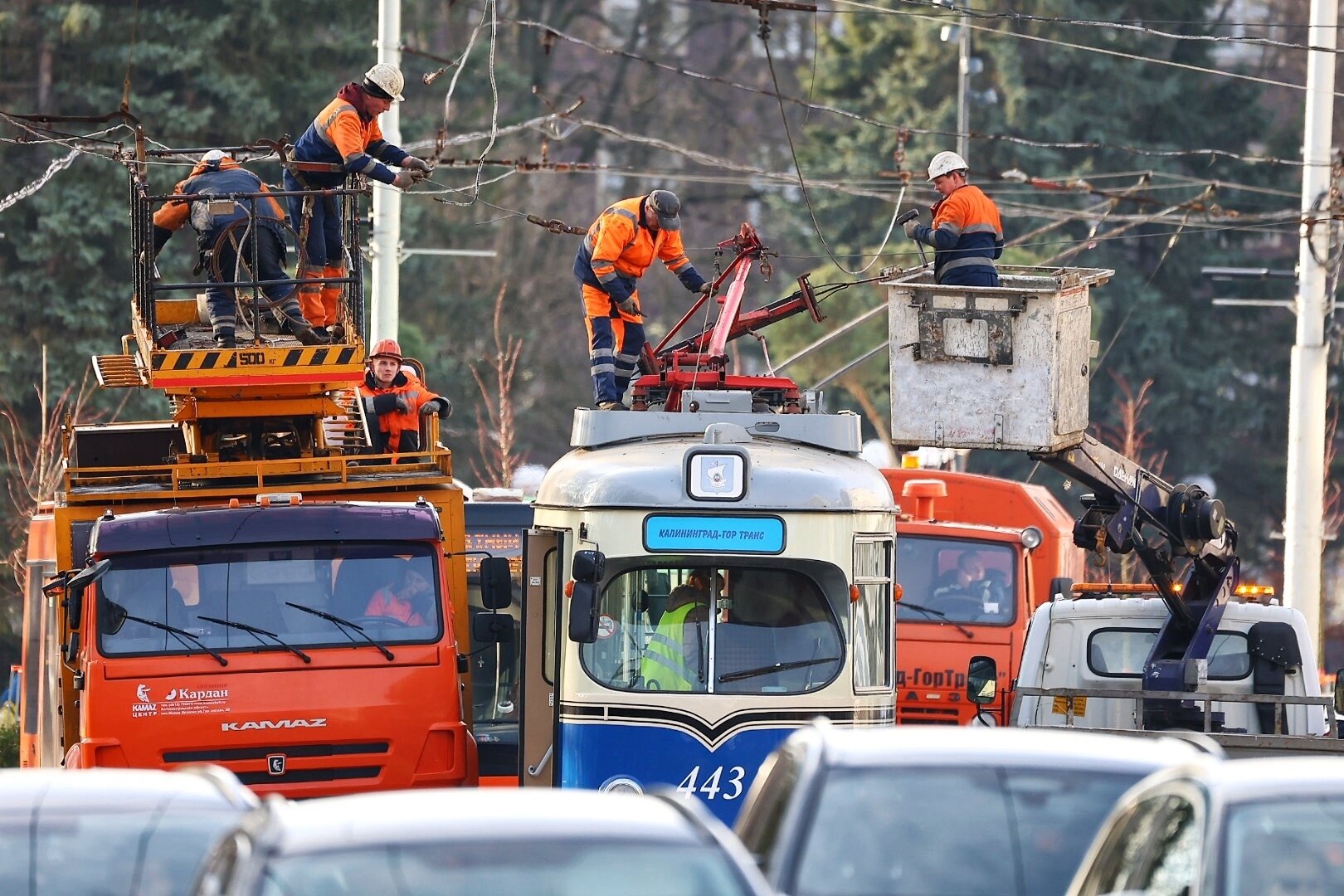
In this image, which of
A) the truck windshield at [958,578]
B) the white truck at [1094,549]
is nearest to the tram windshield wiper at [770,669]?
the white truck at [1094,549]

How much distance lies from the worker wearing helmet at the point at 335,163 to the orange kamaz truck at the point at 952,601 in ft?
16.6

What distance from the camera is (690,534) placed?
12.8 meters

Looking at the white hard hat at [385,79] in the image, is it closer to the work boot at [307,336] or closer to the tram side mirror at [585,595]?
the work boot at [307,336]

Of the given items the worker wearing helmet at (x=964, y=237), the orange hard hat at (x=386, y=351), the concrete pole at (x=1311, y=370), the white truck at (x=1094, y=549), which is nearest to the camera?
the white truck at (x=1094, y=549)

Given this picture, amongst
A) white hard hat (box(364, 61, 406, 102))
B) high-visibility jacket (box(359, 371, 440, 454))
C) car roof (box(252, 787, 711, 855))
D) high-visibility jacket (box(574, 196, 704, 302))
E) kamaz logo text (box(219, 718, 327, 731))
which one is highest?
white hard hat (box(364, 61, 406, 102))

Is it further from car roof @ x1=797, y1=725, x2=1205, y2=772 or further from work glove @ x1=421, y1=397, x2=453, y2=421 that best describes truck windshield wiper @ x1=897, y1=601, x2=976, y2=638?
car roof @ x1=797, y1=725, x2=1205, y2=772

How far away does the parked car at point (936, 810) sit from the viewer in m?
7.55

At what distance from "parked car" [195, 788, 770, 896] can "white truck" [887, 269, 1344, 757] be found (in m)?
7.79

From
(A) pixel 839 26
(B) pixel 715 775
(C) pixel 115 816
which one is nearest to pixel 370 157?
(B) pixel 715 775

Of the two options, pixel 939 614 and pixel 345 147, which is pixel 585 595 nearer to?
pixel 345 147

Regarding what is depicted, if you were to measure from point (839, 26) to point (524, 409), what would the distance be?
1671cm

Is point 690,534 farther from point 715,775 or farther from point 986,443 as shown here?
point 986,443

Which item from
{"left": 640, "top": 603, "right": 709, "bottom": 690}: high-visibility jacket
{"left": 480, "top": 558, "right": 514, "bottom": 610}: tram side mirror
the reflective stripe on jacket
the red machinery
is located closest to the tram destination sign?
{"left": 640, "top": 603, "right": 709, "bottom": 690}: high-visibility jacket

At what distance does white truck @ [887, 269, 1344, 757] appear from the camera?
572 inches
